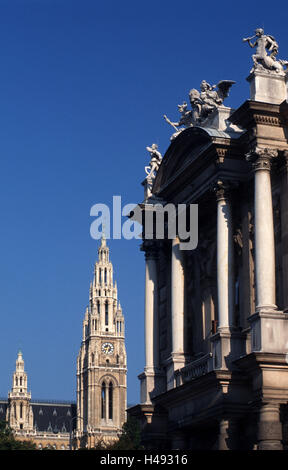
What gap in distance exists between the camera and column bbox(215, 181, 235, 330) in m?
31.7

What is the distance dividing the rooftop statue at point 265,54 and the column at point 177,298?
7.78m

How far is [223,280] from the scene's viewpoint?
32.0 meters

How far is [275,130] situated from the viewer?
3130cm

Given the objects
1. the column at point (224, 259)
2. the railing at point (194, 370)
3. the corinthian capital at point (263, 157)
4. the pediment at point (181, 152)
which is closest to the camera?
the corinthian capital at point (263, 157)

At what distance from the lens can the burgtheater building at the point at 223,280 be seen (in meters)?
29.5

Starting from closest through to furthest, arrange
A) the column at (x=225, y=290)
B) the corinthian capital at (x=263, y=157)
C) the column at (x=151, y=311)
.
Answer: the corinthian capital at (x=263, y=157) < the column at (x=225, y=290) < the column at (x=151, y=311)

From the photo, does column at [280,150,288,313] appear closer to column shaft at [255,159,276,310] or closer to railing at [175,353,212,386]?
column shaft at [255,159,276,310]

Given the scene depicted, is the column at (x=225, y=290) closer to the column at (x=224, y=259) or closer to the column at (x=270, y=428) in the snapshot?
the column at (x=224, y=259)

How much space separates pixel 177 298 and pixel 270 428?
→ 9166mm

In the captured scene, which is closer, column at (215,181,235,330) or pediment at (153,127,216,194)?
column at (215,181,235,330)

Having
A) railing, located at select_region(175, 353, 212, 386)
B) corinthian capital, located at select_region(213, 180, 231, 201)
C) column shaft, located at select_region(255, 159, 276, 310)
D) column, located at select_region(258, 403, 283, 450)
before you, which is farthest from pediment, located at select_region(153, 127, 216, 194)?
column, located at select_region(258, 403, 283, 450)

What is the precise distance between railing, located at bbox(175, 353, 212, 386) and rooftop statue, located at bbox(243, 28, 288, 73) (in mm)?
9578

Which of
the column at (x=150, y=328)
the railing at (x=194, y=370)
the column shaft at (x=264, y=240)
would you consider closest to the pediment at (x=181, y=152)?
the column shaft at (x=264, y=240)

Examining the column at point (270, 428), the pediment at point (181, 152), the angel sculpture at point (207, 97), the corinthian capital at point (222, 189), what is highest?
the angel sculpture at point (207, 97)
